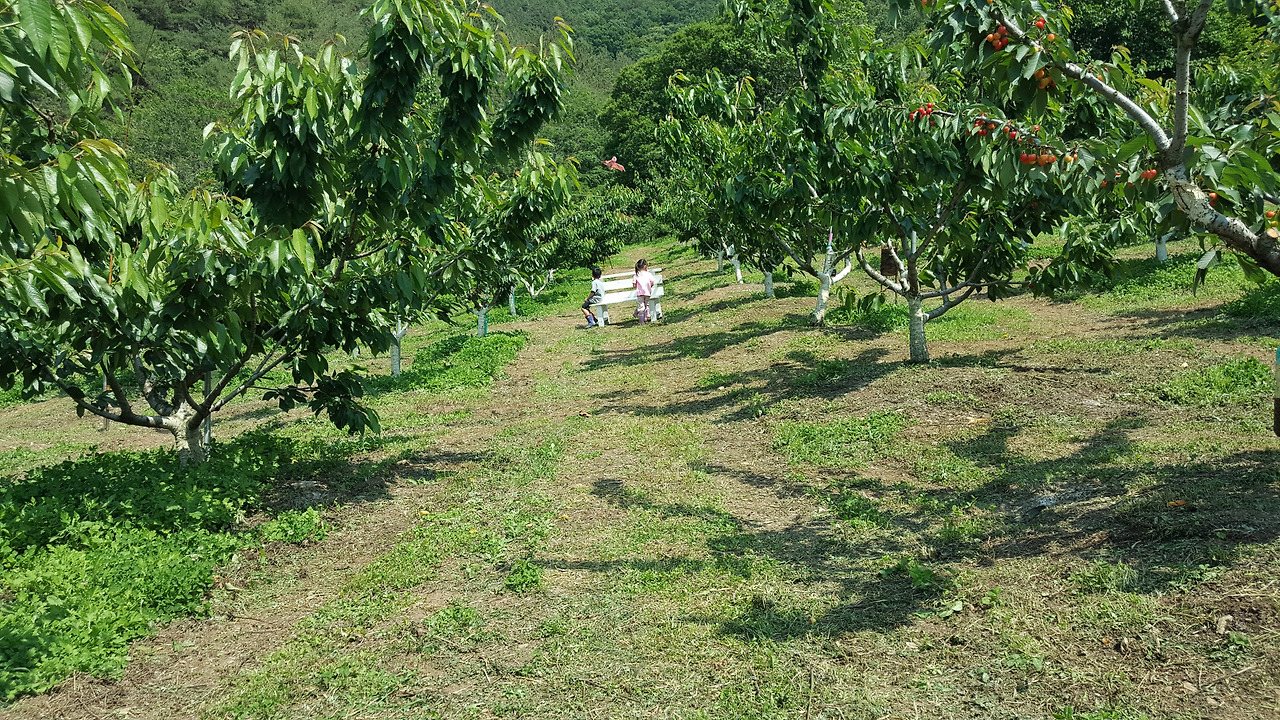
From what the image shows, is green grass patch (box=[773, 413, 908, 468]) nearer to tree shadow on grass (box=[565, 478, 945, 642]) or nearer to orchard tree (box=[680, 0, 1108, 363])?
tree shadow on grass (box=[565, 478, 945, 642])

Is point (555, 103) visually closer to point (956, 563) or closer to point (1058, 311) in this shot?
point (956, 563)

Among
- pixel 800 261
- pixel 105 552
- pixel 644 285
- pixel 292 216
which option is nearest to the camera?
pixel 105 552

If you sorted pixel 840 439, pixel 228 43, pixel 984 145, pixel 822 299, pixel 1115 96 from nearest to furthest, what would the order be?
pixel 1115 96 → pixel 984 145 → pixel 840 439 → pixel 822 299 → pixel 228 43

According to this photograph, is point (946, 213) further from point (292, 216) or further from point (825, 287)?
point (292, 216)

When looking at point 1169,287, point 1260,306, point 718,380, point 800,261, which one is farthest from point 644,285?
point 1260,306

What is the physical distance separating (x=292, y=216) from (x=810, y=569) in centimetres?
434

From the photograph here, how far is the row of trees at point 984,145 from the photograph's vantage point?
3982mm

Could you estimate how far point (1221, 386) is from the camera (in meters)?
7.21

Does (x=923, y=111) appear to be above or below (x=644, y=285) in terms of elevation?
above

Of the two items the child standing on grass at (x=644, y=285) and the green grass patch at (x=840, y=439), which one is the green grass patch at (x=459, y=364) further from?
the green grass patch at (x=840, y=439)

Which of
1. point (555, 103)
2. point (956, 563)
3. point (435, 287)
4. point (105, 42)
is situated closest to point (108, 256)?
point (435, 287)

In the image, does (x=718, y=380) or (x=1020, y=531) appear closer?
(x=1020, y=531)

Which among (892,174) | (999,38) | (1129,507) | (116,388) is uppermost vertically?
(999,38)

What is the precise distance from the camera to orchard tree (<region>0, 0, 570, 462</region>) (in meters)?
5.29
